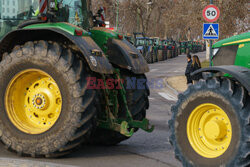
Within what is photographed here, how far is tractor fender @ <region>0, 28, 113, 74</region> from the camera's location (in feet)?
20.9

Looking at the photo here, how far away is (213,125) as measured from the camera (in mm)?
5473

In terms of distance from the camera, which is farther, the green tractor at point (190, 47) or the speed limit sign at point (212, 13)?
the green tractor at point (190, 47)

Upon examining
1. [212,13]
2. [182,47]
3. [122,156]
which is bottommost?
[182,47]

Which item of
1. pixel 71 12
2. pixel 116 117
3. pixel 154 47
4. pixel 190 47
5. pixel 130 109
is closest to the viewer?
pixel 116 117

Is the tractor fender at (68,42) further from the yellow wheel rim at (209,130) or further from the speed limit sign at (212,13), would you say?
the speed limit sign at (212,13)

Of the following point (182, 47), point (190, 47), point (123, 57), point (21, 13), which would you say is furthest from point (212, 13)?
point (190, 47)

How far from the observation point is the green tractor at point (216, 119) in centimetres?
512

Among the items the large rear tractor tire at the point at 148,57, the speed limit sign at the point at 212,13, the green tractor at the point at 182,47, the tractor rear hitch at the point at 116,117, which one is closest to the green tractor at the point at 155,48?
the large rear tractor tire at the point at 148,57

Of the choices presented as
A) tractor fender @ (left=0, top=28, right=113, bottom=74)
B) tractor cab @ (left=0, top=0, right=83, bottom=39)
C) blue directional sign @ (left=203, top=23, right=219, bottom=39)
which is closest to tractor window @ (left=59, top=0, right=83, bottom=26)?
tractor cab @ (left=0, top=0, right=83, bottom=39)

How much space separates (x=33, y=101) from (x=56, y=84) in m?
0.42

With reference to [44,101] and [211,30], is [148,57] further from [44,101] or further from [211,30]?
[44,101]

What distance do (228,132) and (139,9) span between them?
57.2 m

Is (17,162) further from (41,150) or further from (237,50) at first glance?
(237,50)

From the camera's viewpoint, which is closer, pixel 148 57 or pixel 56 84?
pixel 56 84
